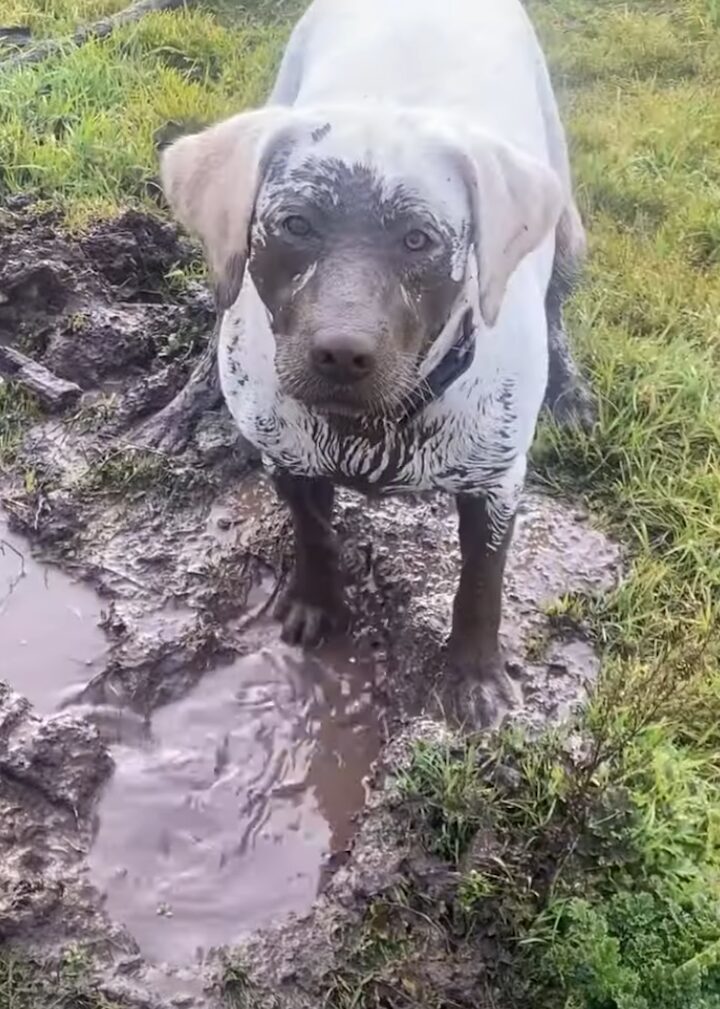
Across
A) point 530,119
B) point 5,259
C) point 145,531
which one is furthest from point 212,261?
point 5,259

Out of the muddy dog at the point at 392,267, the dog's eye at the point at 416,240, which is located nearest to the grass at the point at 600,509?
the muddy dog at the point at 392,267

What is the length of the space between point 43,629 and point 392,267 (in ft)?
4.81

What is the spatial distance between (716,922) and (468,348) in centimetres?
114

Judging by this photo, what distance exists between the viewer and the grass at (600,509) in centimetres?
242

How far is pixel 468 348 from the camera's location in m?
2.36

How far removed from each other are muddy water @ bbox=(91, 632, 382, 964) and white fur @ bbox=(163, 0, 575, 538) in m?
0.56

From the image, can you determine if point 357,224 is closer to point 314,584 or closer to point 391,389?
point 391,389

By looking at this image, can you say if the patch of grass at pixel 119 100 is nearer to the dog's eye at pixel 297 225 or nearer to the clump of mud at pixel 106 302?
the clump of mud at pixel 106 302

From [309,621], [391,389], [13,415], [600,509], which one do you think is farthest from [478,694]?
[13,415]

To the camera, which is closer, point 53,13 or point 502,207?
point 502,207

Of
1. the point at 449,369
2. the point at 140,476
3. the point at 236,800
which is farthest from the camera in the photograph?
the point at 140,476

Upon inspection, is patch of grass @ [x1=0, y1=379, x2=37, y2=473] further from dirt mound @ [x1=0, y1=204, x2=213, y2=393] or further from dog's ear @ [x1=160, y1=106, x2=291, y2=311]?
dog's ear @ [x1=160, y1=106, x2=291, y2=311]

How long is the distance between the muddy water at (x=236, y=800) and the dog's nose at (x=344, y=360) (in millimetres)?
1025

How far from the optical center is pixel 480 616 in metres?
2.86
